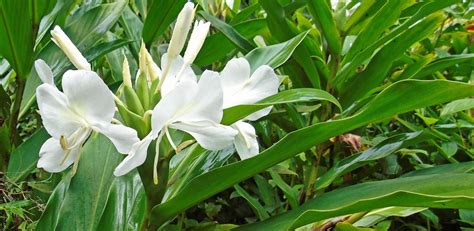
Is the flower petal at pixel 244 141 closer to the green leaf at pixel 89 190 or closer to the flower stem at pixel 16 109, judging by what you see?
the green leaf at pixel 89 190

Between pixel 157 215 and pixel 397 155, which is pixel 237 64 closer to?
pixel 157 215

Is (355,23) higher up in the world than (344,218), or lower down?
higher up

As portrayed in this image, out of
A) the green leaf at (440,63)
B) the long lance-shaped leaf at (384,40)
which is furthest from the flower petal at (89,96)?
the green leaf at (440,63)

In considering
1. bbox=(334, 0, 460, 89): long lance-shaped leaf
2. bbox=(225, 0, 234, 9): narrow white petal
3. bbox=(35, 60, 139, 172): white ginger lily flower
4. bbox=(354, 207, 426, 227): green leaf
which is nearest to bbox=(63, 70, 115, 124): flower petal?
bbox=(35, 60, 139, 172): white ginger lily flower

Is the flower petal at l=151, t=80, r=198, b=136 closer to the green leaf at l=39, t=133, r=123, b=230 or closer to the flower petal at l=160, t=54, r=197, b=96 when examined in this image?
the flower petal at l=160, t=54, r=197, b=96

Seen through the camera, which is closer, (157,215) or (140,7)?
(157,215)

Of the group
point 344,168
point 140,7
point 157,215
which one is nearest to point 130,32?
point 140,7
